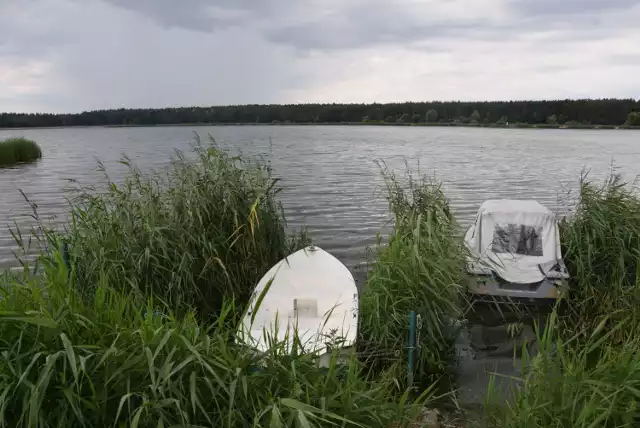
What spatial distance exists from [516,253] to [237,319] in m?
Result: 6.06

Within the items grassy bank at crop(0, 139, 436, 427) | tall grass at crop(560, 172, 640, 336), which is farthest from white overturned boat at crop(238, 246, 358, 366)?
tall grass at crop(560, 172, 640, 336)

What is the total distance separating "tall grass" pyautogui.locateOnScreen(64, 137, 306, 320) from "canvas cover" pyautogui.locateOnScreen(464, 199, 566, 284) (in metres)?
3.90

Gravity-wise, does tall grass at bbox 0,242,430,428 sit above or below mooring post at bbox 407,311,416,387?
above

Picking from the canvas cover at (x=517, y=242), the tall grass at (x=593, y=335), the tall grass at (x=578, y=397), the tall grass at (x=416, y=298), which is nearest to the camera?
the tall grass at (x=578, y=397)

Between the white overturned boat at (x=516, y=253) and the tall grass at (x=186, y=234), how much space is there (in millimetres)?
3636

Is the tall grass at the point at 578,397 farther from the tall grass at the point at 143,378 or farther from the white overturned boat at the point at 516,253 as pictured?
the white overturned boat at the point at 516,253

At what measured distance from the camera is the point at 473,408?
6113mm

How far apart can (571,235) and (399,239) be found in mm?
3871

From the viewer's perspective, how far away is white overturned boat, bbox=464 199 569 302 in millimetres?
9078

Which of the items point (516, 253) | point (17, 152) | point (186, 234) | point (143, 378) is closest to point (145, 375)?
point (143, 378)

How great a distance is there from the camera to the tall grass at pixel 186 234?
6.71 m

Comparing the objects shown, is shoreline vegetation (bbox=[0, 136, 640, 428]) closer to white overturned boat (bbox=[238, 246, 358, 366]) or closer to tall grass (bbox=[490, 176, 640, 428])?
tall grass (bbox=[490, 176, 640, 428])

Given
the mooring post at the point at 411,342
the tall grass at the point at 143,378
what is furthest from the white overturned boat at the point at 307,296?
the tall grass at the point at 143,378

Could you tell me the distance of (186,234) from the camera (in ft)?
23.6
